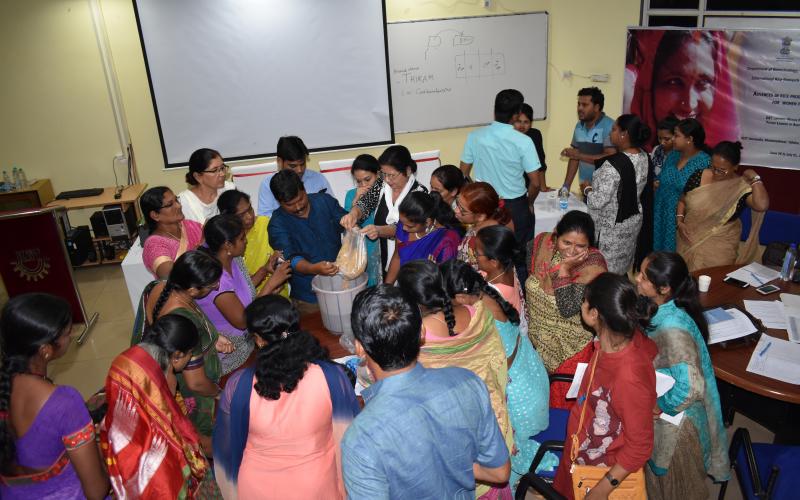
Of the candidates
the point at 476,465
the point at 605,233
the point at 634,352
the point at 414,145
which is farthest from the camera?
the point at 414,145

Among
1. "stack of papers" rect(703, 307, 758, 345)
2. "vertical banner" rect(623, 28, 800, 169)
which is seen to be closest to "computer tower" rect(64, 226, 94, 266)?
"stack of papers" rect(703, 307, 758, 345)

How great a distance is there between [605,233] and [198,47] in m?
4.10

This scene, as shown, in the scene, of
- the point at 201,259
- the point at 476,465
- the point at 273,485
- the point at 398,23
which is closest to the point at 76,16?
the point at 398,23

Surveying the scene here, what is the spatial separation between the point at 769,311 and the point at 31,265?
16.5ft

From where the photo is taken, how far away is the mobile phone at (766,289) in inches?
122

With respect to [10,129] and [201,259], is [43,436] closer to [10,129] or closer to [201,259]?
[201,259]

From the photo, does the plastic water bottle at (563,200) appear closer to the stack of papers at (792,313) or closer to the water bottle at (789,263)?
the water bottle at (789,263)

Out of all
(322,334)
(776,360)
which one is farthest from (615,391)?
(322,334)

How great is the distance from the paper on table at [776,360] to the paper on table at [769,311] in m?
0.14

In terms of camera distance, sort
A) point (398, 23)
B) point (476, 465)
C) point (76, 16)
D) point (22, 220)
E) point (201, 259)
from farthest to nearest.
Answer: point (398, 23) < point (76, 16) < point (22, 220) < point (201, 259) < point (476, 465)

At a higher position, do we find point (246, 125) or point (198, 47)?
Answer: point (198, 47)

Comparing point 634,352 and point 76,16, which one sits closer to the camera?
point 634,352

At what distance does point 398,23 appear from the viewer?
5.77 metres

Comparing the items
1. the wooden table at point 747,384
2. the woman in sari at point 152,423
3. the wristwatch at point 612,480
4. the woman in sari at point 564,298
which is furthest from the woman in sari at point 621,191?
the woman in sari at point 152,423
